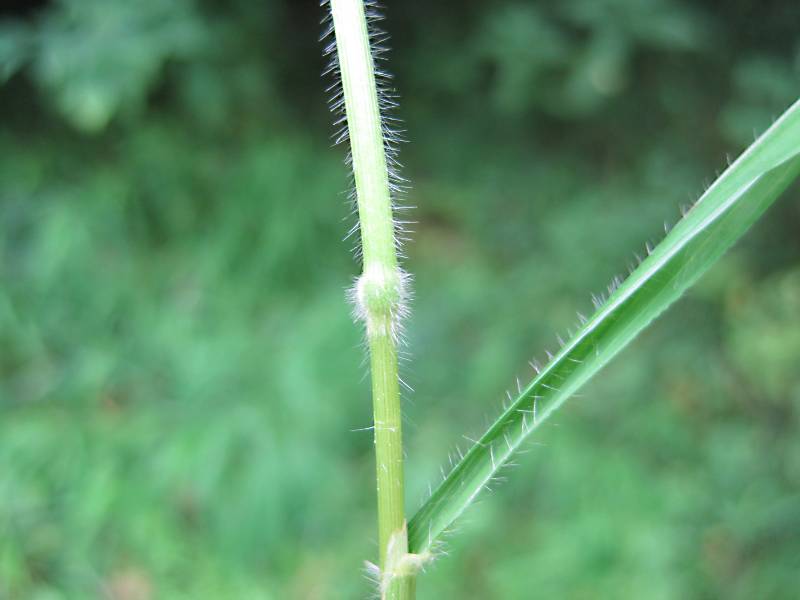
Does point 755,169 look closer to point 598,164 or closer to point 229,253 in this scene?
point 229,253

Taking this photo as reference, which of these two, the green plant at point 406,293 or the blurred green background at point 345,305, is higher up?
the green plant at point 406,293

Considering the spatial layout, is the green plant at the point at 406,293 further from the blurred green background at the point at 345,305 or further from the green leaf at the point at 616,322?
the blurred green background at the point at 345,305

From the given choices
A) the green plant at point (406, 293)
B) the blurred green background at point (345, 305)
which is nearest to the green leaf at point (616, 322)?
the green plant at point (406, 293)

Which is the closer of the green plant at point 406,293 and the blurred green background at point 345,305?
the green plant at point 406,293

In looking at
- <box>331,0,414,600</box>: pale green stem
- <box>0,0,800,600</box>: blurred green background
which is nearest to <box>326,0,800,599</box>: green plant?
<box>331,0,414,600</box>: pale green stem

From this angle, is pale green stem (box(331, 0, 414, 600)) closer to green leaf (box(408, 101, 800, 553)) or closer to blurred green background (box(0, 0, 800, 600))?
green leaf (box(408, 101, 800, 553))

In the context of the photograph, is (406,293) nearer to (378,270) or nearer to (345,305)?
(378,270)

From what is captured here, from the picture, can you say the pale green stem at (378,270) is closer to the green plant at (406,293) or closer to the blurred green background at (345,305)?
the green plant at (406,293)
